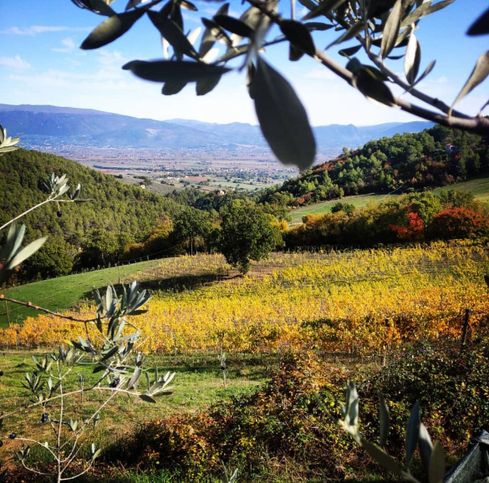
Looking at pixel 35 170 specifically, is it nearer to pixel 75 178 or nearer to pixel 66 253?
pixel 75 178

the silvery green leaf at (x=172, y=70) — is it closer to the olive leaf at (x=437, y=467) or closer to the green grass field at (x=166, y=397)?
the olive leaf at (x=437, y=467)

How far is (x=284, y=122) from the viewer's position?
202 mm

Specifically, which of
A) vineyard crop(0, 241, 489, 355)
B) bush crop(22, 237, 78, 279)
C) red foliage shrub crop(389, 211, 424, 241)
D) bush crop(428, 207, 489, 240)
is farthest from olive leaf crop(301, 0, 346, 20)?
bush crop(22, 237, 78, 279)

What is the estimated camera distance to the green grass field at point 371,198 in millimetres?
25766

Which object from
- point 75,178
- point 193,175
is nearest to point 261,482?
point 75,178

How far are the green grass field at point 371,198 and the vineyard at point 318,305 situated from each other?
365 inches

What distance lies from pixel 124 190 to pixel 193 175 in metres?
41.4

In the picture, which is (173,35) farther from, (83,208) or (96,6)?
(83,208)

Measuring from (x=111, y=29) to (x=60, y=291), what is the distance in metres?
22.9

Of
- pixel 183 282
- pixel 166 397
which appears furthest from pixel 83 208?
pixel 166 397

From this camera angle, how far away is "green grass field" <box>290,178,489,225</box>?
25.8 metres

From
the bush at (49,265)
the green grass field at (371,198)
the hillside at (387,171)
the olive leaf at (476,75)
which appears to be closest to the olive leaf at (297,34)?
the olive leaf at (476,75)

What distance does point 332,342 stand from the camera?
A: 8344mm

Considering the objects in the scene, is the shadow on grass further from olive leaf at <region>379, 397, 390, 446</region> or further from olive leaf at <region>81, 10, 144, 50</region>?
olive leaf at <region>81, 10, 144, 50</region>
